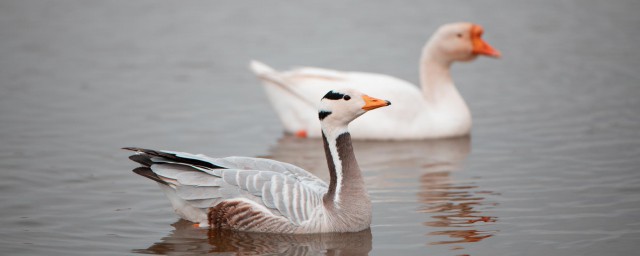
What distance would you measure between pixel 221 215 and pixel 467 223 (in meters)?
2.04

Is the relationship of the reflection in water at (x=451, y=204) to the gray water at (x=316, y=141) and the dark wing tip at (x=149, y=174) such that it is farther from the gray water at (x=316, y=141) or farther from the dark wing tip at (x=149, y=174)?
the dark wing tip at (x=149, y=174)

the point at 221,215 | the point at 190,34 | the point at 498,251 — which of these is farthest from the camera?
the point at 190,34

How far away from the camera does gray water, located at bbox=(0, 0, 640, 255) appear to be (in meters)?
7.53

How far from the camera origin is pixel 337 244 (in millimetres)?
7316

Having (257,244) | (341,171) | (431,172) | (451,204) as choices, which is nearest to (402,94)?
(431,172)

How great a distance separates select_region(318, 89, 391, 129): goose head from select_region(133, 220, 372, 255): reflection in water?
0.95 meters

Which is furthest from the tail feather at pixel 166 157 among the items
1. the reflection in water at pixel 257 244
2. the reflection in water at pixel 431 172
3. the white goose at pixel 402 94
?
the white goose at pixel 402 94

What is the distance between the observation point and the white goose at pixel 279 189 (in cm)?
742

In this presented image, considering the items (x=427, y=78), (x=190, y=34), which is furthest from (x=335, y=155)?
(x=190, y=34)

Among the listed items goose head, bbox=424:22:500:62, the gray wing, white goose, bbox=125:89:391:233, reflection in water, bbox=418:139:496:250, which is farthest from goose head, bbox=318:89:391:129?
goose head, bbox=424:22:500:62

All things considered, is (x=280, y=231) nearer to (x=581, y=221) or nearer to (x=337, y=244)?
(x=337, y=244)

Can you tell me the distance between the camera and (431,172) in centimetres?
969

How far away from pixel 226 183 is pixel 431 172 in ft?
9.45

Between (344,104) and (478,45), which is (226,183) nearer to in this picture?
(344,104)
